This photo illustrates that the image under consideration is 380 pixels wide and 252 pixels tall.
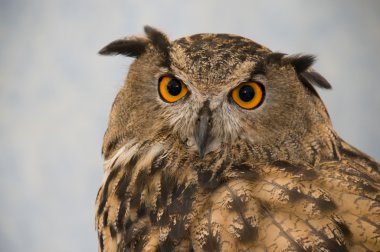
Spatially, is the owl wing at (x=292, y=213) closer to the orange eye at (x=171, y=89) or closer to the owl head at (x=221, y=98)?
the owl head at (x=221, y=98)

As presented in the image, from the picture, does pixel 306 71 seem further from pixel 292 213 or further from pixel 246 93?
pixel 292 213

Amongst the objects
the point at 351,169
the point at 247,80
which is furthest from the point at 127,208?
the point at 351,169

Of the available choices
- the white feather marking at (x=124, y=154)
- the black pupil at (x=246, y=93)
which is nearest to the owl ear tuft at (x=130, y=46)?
the white feather marking at (x=124, y=154)

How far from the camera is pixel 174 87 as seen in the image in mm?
2189

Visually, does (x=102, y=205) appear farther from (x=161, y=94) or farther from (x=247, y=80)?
(x=247, y=80)

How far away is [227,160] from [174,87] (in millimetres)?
310

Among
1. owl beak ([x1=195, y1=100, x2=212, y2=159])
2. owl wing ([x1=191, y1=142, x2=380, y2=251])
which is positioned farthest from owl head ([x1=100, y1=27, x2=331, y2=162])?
owl wing ([x1=191, y1=142, x2=380, y2=251])

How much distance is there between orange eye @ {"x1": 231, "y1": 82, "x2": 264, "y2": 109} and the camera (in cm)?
214

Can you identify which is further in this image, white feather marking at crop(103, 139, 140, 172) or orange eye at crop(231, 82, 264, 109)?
white feather marking at crop(103, 139, 140, 172)

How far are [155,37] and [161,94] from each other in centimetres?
26

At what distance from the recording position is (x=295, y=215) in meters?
1.77

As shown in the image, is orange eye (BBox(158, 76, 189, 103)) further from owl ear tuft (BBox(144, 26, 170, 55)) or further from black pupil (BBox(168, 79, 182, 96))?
owl ear tuft (BBox(144, 26, 170, 55))

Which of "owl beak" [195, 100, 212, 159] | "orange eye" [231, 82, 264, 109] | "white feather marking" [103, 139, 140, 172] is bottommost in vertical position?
"white feather marking" [103, 139, 140, 172]

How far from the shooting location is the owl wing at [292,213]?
1693 millimetres
